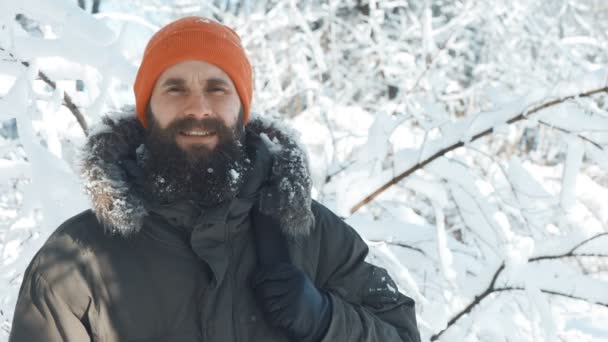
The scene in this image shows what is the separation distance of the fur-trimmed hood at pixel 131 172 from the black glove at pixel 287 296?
0.09 m

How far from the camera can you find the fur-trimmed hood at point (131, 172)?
58.3 inches

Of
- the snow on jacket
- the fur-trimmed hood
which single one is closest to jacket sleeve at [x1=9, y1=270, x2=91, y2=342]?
the snow on jacket

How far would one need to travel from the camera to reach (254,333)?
1.50m

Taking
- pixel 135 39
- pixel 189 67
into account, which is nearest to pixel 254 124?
pixel 189 67

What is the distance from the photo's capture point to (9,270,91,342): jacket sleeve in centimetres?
136

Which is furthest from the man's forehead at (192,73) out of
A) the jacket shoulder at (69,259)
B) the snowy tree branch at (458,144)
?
the snowy tree branch at (458,144)

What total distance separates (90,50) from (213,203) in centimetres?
111

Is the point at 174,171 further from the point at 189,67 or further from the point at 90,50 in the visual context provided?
the point at 90,50

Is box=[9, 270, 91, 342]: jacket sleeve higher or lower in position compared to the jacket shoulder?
lower

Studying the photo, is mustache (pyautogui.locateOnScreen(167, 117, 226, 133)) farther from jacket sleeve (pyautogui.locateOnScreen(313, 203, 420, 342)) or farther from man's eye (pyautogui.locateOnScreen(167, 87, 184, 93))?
jacket sleeve (pyautogui.locateOnScreen(313, 203, 420, 342))

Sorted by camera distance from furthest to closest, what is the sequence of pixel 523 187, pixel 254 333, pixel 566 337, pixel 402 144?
pixel 402 144
pixel 566 337
pixel 523 187
pixel 254 333

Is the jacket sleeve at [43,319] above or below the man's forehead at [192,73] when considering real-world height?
below

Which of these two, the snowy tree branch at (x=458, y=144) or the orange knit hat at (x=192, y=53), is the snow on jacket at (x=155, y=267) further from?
the snowy tree branch at (x=458, y=144)

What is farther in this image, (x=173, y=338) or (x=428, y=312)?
(x=428, y=312)
